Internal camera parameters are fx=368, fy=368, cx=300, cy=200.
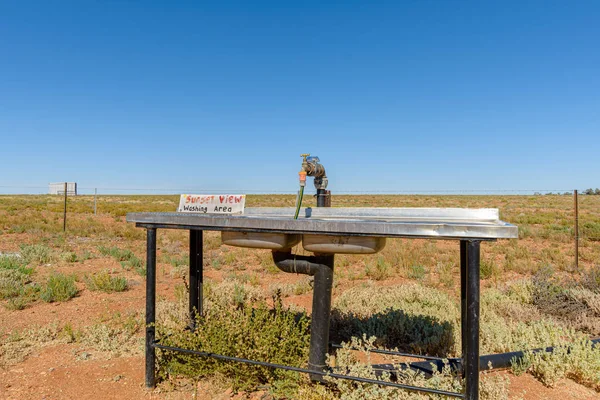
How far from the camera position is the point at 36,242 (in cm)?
1309

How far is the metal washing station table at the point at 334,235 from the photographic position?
243 cm

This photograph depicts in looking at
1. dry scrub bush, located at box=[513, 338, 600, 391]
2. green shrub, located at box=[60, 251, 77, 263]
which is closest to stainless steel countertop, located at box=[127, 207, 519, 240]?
dry scrub bush, located at box=[513, 338, 600, 391]

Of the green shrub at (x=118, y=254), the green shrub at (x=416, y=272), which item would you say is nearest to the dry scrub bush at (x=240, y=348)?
the green shrub at (x=416, y=272)

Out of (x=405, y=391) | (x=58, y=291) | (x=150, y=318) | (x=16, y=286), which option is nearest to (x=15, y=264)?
(x=16, y=286)

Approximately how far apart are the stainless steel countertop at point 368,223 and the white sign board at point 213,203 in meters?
0.17

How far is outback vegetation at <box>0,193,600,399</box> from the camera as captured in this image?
11.4 feet

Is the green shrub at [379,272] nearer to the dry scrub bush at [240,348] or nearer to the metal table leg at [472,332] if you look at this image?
the dry scrub bush at [240,348]

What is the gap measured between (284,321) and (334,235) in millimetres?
1288

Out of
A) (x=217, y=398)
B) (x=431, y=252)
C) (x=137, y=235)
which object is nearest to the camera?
(x=217, y=398)

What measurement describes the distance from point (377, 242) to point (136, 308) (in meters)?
5.03

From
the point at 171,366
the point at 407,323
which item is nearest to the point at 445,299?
the point at 407,323

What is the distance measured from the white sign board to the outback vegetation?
2.91 ft

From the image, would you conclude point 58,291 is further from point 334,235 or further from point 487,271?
point 487,271

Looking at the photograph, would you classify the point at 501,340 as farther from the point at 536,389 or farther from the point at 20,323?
the point at 20,323
